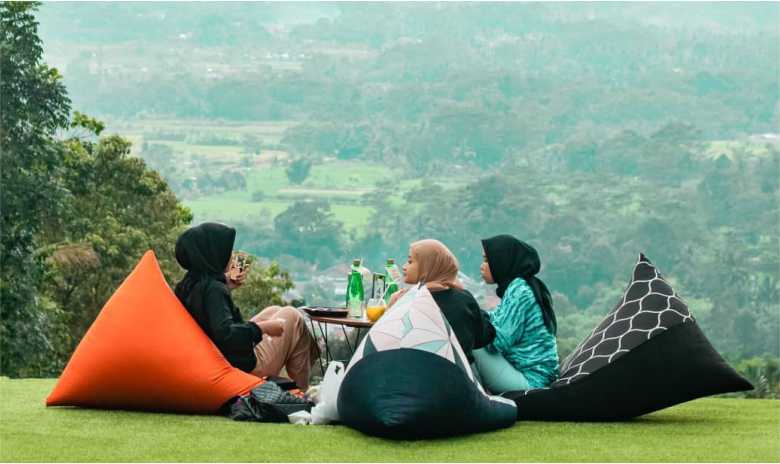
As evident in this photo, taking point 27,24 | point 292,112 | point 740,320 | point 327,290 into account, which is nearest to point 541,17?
point 292,112

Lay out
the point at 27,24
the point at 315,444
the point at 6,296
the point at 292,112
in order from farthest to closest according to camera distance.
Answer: the point at 292,112
the point at 27,24
the point at 6,296
the point at 315,444

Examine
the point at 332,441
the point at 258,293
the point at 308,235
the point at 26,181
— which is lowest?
the point at 308,235

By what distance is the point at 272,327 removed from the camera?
688cm

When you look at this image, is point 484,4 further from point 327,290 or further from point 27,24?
point 27,24

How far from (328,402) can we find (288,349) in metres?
1.00

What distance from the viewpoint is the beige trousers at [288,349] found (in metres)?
7.09

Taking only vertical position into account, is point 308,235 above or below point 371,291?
below

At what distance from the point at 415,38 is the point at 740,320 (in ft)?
142

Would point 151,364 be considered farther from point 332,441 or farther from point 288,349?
point 332,441

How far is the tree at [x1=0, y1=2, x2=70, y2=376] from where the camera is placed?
16953 mm

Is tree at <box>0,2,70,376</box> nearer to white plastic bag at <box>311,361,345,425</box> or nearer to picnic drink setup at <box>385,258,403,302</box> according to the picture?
picnic drink setup at <box>385,258,403,302</box>

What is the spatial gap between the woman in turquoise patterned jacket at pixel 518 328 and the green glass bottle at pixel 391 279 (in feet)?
2.76

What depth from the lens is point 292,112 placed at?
77.7 m

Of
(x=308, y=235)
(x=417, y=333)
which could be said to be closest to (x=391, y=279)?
(x=417, y=333)
